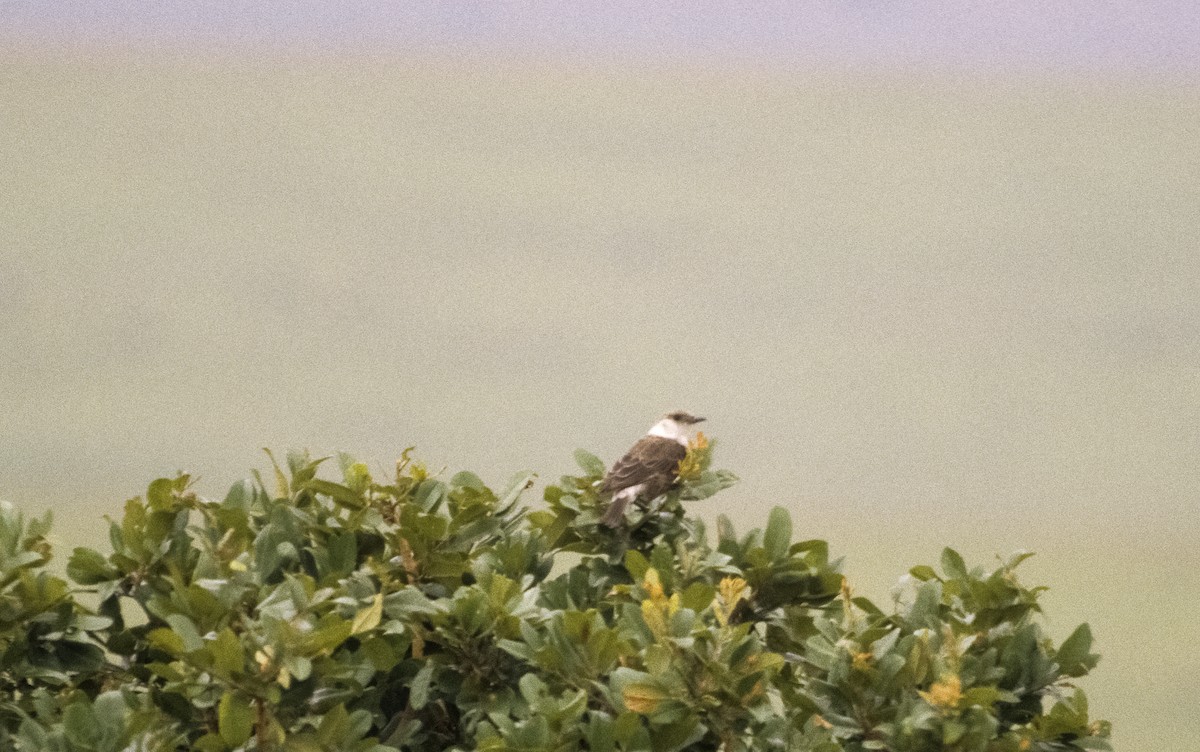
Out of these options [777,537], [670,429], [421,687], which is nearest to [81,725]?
[421,687]

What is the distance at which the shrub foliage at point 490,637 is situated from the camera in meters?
2.46

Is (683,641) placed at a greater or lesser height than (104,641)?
greater

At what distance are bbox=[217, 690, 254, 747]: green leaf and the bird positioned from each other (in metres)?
0.88

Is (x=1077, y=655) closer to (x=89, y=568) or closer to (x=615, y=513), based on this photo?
(x=615, y=513)

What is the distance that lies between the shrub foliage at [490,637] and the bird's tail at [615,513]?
0.07 feet

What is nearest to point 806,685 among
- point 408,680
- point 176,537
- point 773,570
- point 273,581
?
point 773,570

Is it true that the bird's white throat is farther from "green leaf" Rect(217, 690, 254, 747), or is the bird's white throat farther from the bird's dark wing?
"green leaf" Rect(217, 690, 254, 747)

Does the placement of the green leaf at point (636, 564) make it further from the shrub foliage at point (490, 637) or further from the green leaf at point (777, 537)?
the green leaf at point (777, 537)

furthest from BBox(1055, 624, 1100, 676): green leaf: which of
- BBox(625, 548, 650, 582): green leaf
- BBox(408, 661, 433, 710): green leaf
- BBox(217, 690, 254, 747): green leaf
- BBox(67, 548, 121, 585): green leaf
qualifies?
BBox(67, 548, 121, 585): green leaf

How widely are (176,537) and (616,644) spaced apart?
3.17ft

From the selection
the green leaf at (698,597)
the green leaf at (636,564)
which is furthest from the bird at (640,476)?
the green leaf at (698,597)

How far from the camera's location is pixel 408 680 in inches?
108

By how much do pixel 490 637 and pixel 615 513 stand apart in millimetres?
422

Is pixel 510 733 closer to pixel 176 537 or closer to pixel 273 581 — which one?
pixel 273 581
